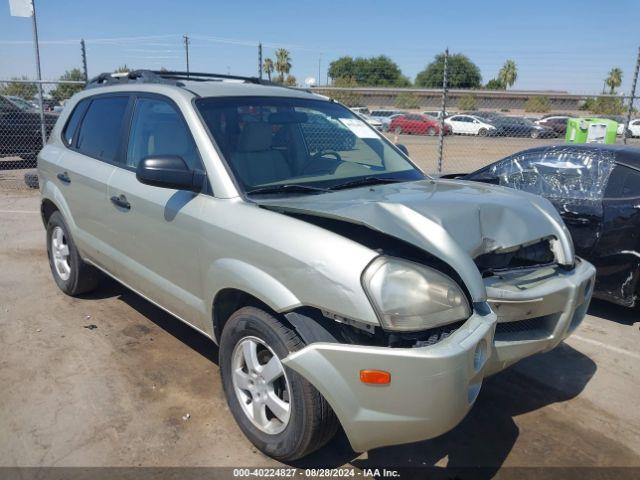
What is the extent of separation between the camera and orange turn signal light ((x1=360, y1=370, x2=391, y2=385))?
2057mm

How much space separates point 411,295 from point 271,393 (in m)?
0.94

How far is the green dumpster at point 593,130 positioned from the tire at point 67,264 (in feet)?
42.2

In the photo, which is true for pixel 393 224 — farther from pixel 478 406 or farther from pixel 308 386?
pixel 478 406

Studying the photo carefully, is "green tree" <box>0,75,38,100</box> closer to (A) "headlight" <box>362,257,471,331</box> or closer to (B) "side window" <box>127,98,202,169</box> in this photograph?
(B) "side window" <box>127,98,202,169</box>

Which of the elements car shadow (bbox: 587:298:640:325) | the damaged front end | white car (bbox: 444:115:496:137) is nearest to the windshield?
the damaged front end

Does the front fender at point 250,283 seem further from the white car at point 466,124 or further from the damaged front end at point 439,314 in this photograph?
the white car at point 466,124

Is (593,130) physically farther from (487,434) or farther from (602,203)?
(487,434)

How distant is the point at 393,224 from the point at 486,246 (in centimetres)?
57

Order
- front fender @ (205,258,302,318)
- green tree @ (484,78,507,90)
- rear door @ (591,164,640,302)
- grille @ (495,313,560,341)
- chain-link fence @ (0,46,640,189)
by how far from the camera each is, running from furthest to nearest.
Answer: green tree @ (484,78,507,90) → chain-link fence @ (0,46,640,189) → rear door @ (591,164,640,302) → grille @ (495,313,560,341) → front fender @ (205,258,302,318)

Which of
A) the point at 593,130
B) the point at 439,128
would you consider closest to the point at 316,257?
the point at 439,128

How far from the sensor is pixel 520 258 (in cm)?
293

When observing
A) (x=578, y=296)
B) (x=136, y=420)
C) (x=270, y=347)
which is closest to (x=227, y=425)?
(x=136, y=420)

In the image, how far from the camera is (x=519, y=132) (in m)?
21.0

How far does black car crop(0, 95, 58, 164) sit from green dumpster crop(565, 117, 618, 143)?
13391 mm
